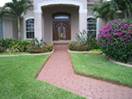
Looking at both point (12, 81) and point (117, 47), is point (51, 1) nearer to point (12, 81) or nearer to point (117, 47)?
point (117, 47)

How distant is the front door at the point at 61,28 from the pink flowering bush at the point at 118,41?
12.1 m

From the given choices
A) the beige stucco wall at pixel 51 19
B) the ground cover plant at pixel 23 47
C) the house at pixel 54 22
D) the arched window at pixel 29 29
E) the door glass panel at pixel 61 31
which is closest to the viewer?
the ground cover plant at pixel 23 47

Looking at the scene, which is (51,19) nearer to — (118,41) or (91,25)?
(91,25)

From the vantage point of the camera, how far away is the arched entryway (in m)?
27.7

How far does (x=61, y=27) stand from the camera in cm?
2822

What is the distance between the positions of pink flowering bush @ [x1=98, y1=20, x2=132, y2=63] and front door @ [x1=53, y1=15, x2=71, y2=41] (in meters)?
12.1

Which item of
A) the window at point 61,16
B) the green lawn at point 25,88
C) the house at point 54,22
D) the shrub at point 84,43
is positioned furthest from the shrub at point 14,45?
the green lawn at point 25,88

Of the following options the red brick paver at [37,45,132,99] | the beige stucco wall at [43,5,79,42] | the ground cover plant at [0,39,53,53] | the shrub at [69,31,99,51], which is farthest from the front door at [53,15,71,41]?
the red brick paver at [37,45,132,99]

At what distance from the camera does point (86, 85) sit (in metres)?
9.73

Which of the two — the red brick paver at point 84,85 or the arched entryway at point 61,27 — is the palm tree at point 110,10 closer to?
the arched entryway at point 61,27

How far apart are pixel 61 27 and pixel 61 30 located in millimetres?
414

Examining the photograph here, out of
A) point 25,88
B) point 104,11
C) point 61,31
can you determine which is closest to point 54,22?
point 61,31

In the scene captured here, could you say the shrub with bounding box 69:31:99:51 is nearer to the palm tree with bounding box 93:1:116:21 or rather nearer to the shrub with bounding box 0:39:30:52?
the palm tree with bounding box 93:1:116:21

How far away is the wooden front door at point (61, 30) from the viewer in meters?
27.8
